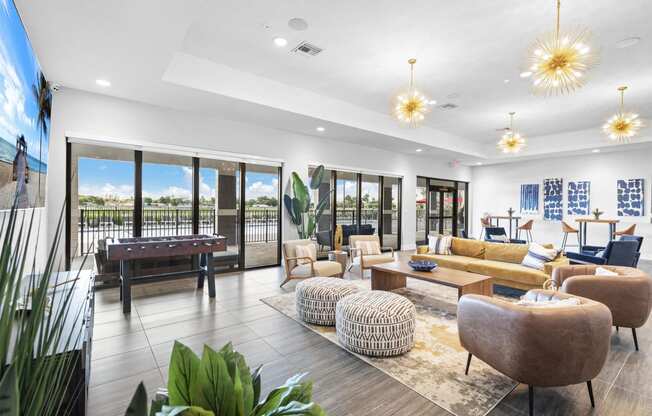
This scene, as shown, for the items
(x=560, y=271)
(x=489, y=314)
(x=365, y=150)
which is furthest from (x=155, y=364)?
(x=365, y=150)

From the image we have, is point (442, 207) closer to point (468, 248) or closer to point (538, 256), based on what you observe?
point (468, 248)

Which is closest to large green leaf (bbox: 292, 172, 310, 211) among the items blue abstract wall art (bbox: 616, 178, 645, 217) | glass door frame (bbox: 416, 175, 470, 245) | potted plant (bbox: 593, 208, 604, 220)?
glass door frame (bbox: 416, 175, 470, 245)

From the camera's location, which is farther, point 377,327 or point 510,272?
point 510,272

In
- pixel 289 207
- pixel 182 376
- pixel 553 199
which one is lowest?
pixel 182 376

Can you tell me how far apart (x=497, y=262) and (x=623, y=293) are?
2.28 meters

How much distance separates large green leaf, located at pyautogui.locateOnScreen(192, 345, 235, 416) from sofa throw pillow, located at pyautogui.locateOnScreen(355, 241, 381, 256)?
5.45 meters

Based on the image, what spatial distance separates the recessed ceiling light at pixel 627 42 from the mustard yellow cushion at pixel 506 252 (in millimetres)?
3119

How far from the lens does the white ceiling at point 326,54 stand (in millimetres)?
3359

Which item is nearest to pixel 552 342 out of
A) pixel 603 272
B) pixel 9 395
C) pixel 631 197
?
pixel 603 272

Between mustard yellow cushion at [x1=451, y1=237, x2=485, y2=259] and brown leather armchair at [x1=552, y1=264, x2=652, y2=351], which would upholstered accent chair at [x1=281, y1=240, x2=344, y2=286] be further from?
brown leather armchair at [x1=552, y1=264, x2=652, y2=351]

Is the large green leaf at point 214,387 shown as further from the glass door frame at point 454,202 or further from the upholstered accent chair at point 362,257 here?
the glass door frame at point 454,202

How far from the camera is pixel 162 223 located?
5.81 m

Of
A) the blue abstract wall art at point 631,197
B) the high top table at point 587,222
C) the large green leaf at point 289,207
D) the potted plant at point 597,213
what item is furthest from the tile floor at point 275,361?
the blue abstract wall art at point 631,197

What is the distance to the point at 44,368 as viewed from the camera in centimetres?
60
